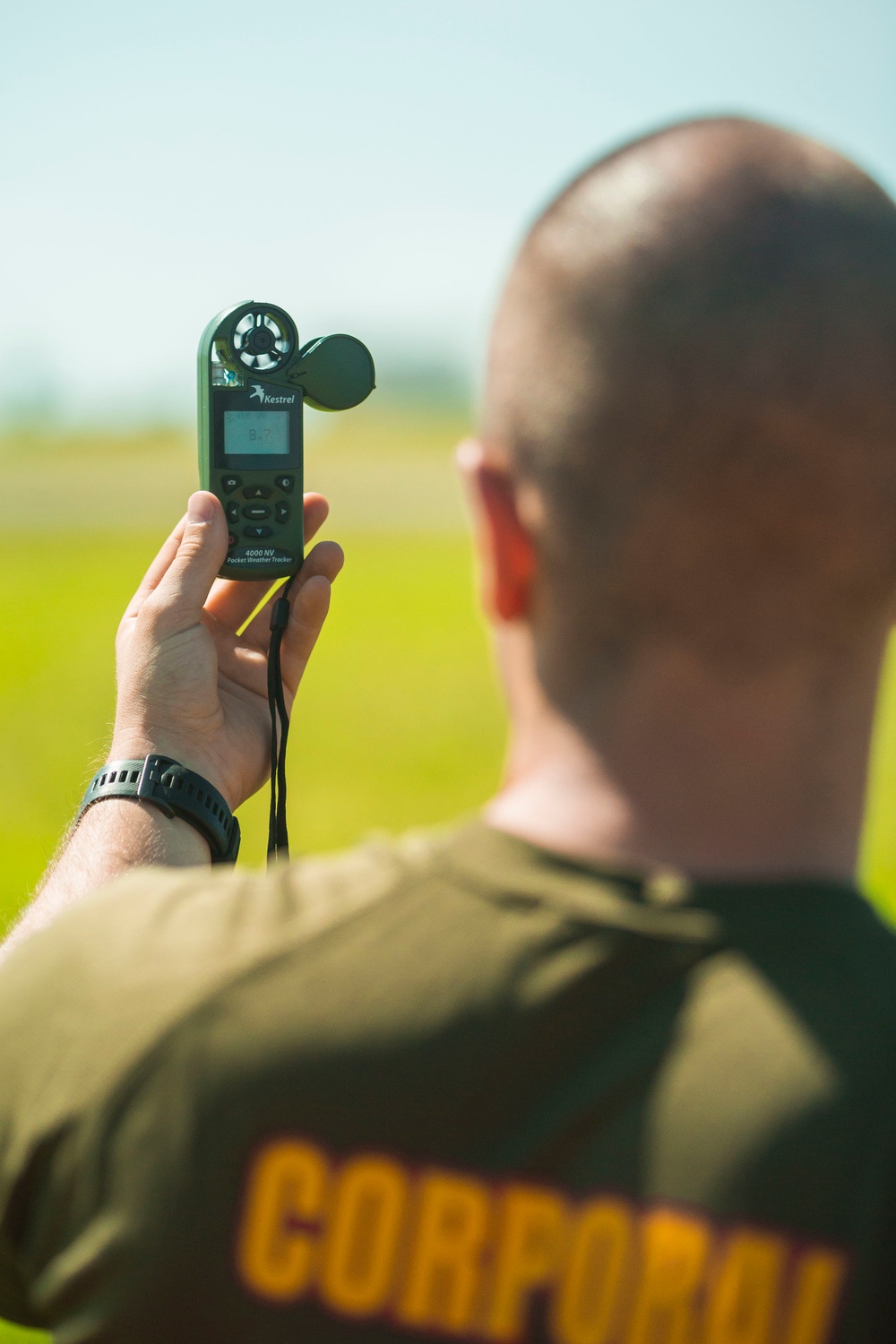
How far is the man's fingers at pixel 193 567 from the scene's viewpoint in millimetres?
2043

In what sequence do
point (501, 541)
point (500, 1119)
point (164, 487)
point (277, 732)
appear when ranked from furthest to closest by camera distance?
point (164, 487) < point (277, 732) < point (501, 541) < point (500, 1119)

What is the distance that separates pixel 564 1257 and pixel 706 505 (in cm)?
64

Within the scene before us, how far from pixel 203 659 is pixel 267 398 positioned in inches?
20.4

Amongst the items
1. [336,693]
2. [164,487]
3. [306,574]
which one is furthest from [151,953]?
[164,487]

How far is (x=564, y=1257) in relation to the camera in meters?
1.07

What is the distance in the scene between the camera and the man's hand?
2.00m

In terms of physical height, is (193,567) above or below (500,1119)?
above

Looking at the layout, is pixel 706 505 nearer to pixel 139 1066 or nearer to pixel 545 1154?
pixel 545 1154

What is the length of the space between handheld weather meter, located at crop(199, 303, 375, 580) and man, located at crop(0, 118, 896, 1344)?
3.63 feet

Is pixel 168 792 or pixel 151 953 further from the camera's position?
pixel 168 792

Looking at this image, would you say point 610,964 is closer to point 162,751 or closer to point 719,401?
point 719,401

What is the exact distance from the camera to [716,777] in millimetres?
1136

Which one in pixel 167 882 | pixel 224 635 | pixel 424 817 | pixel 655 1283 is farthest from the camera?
pixel 424 817

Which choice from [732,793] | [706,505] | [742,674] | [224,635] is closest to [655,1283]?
[732,793]
